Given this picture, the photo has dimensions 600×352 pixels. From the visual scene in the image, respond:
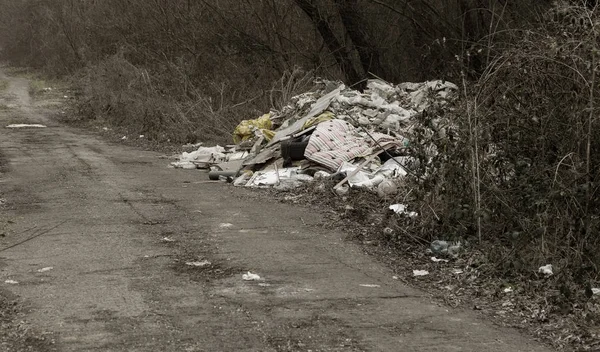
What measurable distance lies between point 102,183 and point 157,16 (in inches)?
509

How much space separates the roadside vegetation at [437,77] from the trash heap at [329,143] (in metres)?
1.12

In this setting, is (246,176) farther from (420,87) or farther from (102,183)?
(420,87)

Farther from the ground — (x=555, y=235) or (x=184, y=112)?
(x=555, y=235)

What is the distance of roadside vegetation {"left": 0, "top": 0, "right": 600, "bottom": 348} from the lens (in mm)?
8203

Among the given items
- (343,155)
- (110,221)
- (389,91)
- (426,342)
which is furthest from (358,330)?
(389,91)

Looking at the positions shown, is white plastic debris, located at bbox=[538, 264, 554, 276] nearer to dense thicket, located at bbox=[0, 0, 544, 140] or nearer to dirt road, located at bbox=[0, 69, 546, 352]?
dirt road, located at bbox=[0, 69, 546, 352]

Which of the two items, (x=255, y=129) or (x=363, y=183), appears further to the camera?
(x=255, y=129)

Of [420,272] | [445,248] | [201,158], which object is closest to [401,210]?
[445,248]

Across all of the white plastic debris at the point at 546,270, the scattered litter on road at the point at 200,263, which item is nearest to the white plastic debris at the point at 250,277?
the scattered litter on road at the point at 200,263

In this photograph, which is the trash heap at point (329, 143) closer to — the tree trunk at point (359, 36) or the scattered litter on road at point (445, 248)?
the scattered litter on road at point (445, 248)

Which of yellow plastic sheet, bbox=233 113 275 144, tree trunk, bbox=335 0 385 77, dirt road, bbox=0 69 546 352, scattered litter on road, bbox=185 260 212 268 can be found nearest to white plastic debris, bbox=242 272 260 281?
dirt road, bbox=0 69 546 352

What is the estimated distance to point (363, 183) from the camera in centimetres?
1180

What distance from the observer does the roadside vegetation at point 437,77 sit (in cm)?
820

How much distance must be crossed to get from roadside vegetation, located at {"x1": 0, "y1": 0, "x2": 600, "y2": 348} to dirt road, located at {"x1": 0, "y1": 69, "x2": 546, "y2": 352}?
1.05 meters
